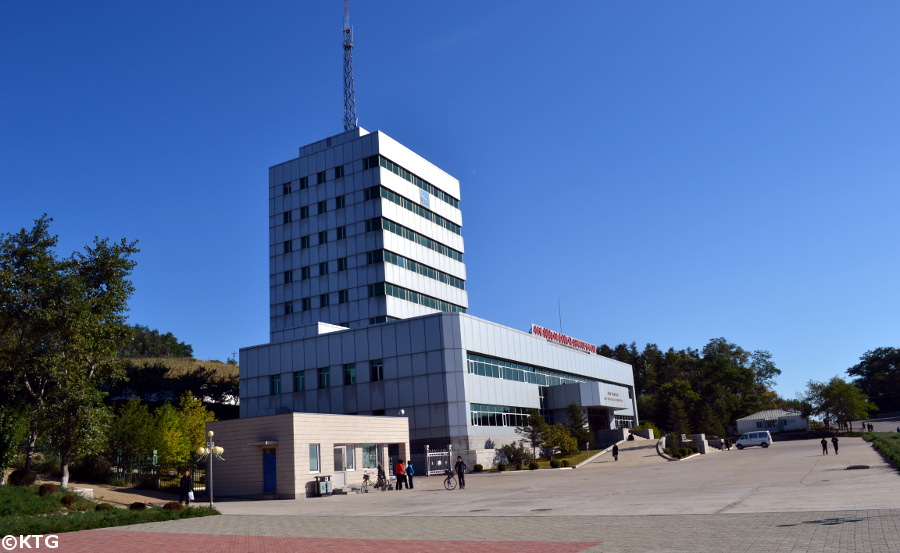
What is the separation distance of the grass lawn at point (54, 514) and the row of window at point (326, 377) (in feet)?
111

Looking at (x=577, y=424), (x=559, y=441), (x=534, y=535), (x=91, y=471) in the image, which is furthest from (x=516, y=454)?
(x=534, y=535)

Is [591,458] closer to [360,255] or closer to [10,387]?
[360,255]

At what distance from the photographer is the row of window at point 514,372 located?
63531 mm

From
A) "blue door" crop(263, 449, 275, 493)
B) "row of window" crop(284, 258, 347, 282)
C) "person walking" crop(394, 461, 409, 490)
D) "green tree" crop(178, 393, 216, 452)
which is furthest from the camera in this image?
"row of window" crop(284, 258, 347, 282)

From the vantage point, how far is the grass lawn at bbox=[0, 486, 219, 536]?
21.8m

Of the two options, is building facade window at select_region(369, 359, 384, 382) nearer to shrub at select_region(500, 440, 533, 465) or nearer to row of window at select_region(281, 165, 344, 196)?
shrub at select_region(500, 440, 533, 465)

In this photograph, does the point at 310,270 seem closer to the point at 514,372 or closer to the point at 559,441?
the point at 514,372

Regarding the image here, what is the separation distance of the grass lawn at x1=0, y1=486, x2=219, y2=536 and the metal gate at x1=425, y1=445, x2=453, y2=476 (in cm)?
2780

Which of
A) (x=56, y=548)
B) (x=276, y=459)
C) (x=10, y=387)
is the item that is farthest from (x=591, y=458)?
(x=56, y=548)

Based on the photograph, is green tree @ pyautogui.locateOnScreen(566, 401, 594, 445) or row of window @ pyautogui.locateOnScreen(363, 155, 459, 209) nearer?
green tree @ pyautogui.locateOnScreen(566, 401, 594, 445)

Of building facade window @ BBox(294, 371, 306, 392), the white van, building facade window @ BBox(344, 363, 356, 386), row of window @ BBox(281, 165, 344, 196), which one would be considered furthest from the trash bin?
the white van

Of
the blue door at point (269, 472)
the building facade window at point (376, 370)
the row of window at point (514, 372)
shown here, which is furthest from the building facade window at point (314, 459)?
the row of window at point (514, 372)

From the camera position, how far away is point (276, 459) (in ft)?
138

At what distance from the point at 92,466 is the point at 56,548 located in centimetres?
2886
